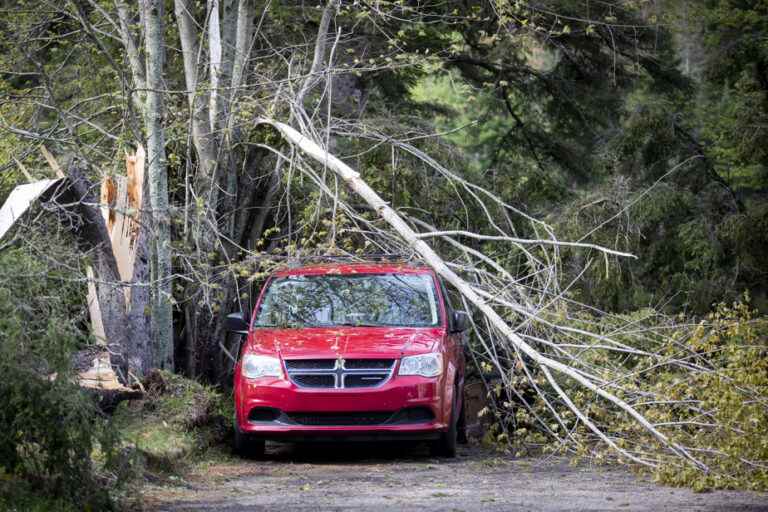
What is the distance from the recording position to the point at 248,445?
36.3 feet

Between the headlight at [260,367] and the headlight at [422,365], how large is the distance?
3.70ft

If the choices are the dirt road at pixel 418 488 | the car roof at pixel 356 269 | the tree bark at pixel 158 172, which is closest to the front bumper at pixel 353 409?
the dirt road at pixel 418 488

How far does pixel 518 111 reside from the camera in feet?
74.8

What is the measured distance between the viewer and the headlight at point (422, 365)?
10750 mm

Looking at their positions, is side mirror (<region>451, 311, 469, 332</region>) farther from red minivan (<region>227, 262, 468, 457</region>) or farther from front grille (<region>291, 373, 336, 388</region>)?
front grille (<region>291, 373, 336, 388</region>)

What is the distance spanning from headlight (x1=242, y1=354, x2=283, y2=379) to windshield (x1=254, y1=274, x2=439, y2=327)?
0.71 meters

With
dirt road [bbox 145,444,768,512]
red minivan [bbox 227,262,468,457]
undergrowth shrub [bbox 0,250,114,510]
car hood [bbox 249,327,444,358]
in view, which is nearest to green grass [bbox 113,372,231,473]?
dirt road [bbox 145,444,768,512]

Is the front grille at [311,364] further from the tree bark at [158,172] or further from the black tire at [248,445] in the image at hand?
the tree bark at [158,172]

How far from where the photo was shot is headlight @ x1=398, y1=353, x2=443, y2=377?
423 inches

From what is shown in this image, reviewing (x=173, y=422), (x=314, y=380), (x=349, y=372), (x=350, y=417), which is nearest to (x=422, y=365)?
(x=349, y=372)

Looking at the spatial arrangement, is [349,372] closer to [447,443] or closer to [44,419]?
[447,443]

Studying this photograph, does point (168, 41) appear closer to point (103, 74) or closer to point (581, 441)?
point (103, 74)

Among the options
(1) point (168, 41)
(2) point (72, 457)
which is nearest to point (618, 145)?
(1) point (168, 41)

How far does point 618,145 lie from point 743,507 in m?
12.9
